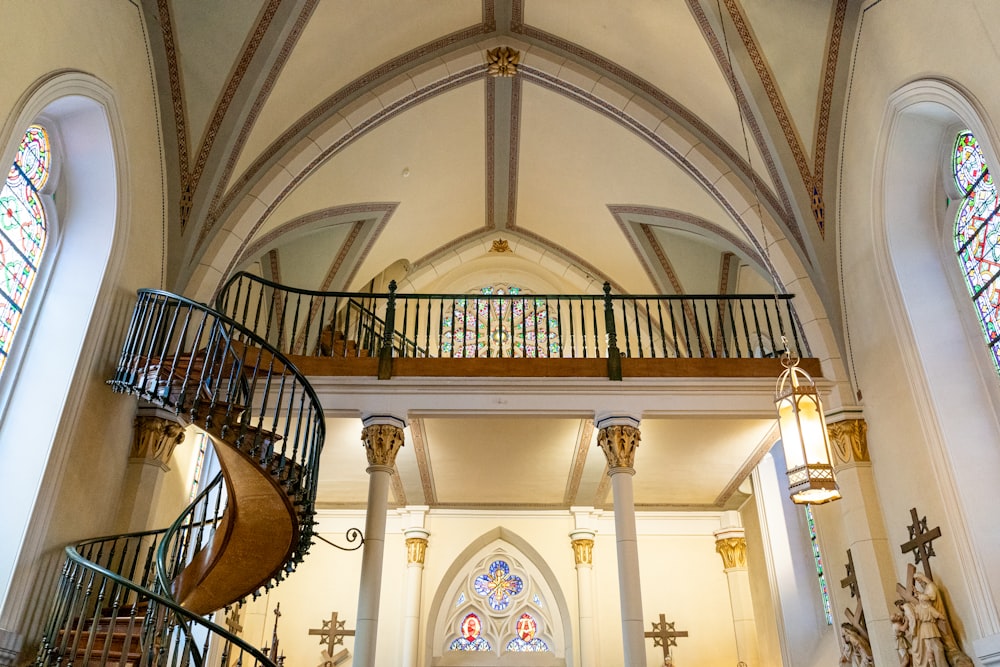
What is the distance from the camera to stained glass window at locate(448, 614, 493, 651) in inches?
441

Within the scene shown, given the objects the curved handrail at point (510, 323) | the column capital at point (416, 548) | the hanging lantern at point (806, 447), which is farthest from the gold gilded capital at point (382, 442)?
the hanging lantern at point (806, 447)

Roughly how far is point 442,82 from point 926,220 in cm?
571

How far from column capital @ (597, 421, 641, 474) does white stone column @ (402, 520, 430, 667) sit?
4261mm

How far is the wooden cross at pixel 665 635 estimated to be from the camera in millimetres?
10820

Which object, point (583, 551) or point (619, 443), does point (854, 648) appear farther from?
point (583, 551)

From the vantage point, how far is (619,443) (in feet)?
26.1

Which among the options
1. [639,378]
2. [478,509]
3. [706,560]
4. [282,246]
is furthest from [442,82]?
[706,560]

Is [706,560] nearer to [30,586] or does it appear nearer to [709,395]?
[709,395]

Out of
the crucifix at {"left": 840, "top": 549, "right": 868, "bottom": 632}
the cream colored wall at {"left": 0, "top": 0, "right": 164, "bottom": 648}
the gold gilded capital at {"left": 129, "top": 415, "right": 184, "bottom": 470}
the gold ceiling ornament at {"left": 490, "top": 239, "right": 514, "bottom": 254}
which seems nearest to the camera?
the cream colored wall at {"left": 0, "top": 0, "right": 164, "bottom": 648}

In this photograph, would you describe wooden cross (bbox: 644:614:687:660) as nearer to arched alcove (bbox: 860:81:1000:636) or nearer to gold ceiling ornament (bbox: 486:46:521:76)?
arched alcove (bbox: 860:81:1000:636)

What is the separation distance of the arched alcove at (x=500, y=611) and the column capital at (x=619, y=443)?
401cm

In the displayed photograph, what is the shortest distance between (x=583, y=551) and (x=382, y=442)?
452 cm

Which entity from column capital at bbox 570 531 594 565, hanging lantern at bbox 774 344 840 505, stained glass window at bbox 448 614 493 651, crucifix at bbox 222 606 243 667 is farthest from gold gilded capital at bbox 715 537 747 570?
hanging lantern at bbox 774 344 840 505

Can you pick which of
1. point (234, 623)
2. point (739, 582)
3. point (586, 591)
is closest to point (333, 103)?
point (234, 623)
